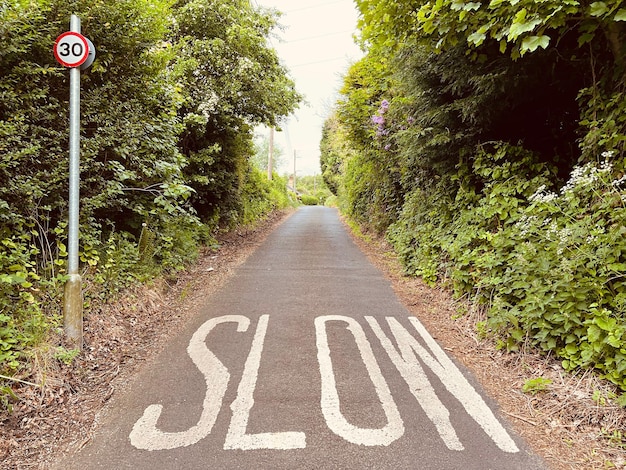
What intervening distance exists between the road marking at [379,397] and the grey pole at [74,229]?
7.56ft

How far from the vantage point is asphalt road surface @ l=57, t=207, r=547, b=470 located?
91.0 inches

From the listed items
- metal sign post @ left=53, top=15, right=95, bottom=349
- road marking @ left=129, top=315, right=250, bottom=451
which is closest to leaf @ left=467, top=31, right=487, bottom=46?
metal sign post @ left=53, top=15, right=95, bottom=349

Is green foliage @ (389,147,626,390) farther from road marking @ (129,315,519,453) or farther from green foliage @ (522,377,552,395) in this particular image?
road marking @ (129,315,519,453)

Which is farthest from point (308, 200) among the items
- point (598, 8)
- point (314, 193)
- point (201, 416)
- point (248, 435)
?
point (248, 435)

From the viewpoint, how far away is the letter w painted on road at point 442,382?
8.33 ft

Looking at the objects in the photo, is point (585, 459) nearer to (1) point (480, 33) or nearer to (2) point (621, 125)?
(2) point (621, 125)

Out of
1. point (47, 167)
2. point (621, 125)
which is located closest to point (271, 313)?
point (47, 167)

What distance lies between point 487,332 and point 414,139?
136 inches

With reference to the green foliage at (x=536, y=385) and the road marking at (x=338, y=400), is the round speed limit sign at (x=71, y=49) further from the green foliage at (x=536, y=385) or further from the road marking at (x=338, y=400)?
the green foliage at (x=536, y=385)

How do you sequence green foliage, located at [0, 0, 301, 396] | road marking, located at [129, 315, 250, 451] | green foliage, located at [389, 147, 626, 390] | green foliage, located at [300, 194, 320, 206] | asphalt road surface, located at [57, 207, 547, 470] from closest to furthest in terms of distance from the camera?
asphalt road surface, located at [57, 207, 547, 470] → road marking, located at [129, 315, 250, 451] → green foliage, located at [389, 147, 626, 390] → green foliage, located at [0, 0, 301, 396] → green foliage, located at [300, 194, 320, 206]

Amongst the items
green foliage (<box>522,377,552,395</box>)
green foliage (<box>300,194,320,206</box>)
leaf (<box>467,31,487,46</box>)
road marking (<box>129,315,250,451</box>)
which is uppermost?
leaf (<box>467,31,487,46</box>)

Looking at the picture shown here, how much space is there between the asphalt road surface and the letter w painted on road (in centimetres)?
1

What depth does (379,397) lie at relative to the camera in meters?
2.93

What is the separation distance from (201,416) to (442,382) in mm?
2051
